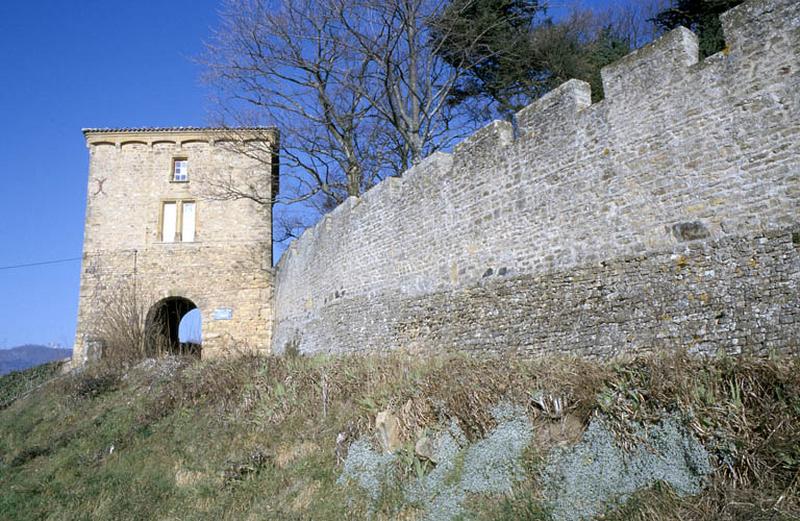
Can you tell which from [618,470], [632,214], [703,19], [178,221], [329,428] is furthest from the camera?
[178,221]

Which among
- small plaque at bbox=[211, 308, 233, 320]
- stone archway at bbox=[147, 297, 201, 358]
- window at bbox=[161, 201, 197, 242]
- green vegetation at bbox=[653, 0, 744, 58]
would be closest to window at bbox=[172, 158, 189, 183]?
window at bbox=[161, 201, 197, 242]

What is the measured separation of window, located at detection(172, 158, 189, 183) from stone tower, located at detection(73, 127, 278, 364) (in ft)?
0.11

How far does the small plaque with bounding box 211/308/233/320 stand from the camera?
746 inches

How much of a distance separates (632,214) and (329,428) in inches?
161

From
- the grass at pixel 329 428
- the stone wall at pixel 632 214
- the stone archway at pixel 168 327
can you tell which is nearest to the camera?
the grass at pixel 329 428

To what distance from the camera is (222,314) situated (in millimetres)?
18969

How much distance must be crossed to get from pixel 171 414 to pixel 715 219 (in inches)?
313

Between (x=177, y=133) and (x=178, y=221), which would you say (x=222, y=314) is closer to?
(x=178, y=221)

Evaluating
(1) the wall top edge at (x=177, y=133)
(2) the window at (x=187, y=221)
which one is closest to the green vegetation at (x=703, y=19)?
(1) the wall top edge at (x=177, y=133)

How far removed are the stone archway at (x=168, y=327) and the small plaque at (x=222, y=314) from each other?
2.72ft

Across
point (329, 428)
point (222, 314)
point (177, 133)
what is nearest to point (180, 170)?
point (177, 133)

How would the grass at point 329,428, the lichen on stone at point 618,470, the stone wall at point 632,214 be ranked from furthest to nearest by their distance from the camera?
the stone wall at point 632,214, the lichen on stone at point 618,470, the grass at point 329,428

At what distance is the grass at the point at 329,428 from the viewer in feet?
12.1

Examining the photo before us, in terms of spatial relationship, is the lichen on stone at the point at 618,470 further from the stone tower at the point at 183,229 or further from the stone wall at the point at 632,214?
Result: the stone tower at the point at 183,229
